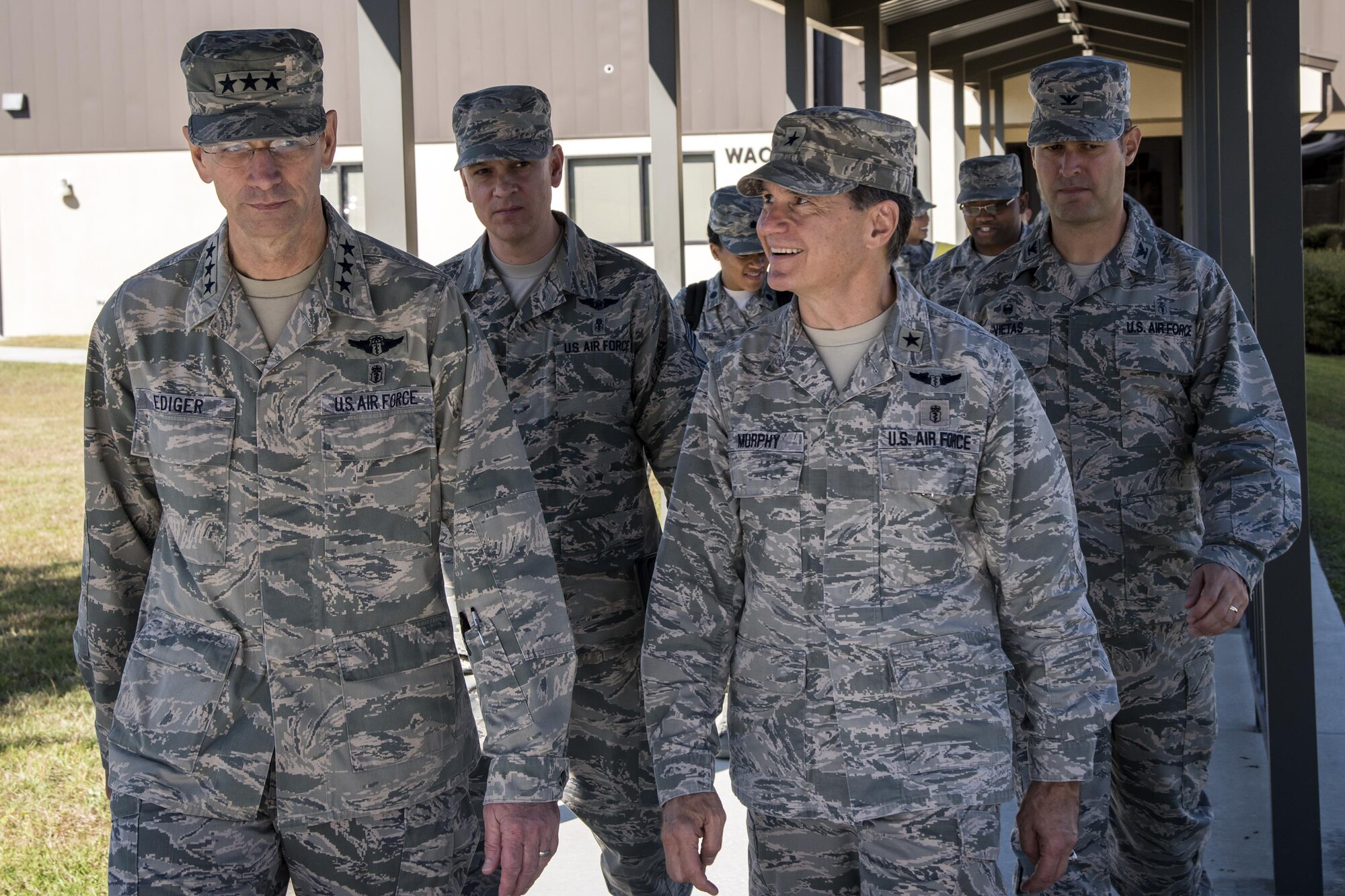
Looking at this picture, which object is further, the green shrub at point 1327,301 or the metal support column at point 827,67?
the green shrub at point 1327,301

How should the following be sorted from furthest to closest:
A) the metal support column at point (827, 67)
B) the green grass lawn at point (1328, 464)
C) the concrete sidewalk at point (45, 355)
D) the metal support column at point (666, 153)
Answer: the concrete sidewalk at point (45, 355) < the metal support column at point (827, 67) < the green grass lawn at point (1328, 464) < the metal support column at point (666, 153)

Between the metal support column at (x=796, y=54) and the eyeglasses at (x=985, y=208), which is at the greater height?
the metal support column at (x=796, y=54)

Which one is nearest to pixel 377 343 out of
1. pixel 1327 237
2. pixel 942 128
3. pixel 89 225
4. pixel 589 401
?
pixel 589 401

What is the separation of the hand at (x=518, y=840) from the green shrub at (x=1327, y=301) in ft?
→ 67.0

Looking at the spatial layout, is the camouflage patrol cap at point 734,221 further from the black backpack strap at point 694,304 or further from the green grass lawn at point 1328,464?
the green grass lawn at point 1328,464

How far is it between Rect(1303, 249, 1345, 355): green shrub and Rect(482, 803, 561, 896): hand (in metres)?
20.4

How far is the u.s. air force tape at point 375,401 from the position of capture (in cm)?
275

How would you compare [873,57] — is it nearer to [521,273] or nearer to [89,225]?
[521,273]

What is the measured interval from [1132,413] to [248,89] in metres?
2.38

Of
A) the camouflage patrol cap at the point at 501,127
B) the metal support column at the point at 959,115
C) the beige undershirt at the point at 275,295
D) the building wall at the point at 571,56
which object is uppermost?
the building wall at the point at 571,56

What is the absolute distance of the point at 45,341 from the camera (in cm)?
2655

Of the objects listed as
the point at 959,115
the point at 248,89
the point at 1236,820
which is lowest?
the point at 1236,820

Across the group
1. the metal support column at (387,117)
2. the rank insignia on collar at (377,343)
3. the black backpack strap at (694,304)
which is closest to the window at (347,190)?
the black backpack strap at (694,304)

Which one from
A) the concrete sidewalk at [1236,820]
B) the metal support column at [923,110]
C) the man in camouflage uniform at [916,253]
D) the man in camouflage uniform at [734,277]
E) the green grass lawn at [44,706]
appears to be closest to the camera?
the concrete sidewalk at [1236,820]
